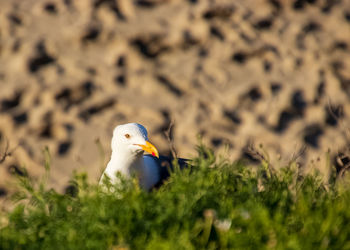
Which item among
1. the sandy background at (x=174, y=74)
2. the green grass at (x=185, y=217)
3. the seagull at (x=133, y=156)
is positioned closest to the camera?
the green grass at (x=185, y=217)

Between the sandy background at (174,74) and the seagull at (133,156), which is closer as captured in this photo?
the seagull at (133,156)

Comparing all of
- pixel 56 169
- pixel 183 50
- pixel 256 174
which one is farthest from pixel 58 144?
pixel 256 174

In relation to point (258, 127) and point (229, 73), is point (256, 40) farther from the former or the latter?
point (258, 127)

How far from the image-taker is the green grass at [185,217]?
1.27m

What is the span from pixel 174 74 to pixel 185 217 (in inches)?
99.0

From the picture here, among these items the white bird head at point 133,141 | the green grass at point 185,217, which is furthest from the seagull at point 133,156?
the green grass at point 185,217

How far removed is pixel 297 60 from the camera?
157 inches

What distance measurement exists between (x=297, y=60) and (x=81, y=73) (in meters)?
1.52

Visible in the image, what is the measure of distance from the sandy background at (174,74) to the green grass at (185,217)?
2005mm

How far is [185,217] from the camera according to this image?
1.36 meters

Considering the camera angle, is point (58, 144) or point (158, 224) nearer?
point (158, 224)

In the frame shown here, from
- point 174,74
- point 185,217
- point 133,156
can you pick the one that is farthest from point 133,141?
point 174,74

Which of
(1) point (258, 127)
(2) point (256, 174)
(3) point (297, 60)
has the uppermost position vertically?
(2) point (256, 174)

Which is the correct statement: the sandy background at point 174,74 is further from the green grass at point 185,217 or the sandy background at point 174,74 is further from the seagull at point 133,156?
the green grass at point 185,217
